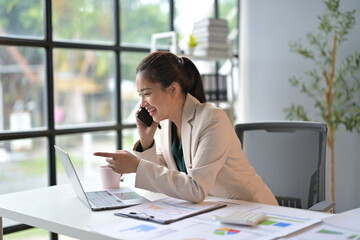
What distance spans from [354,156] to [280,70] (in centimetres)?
97

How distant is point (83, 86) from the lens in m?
3.59

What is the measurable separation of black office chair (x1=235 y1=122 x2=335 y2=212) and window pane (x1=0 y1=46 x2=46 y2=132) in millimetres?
→ 1470

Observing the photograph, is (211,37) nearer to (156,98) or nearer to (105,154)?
(156,98)

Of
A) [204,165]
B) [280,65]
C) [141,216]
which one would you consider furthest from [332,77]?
[141,216]

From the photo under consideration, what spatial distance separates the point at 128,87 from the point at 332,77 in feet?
5.21

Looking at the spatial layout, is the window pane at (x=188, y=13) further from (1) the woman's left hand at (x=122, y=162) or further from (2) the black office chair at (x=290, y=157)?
(1) the woman's left hand at (x=122, y=162)

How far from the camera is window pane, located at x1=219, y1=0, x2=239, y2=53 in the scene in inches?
182

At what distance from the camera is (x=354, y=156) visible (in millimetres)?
3857

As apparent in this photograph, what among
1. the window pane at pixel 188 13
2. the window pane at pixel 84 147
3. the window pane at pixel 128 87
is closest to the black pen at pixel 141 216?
the window pane at pixel 84 147

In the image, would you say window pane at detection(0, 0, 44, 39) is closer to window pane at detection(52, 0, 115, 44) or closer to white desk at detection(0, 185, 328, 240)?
window pane at detection(52, 0, 115, 44)

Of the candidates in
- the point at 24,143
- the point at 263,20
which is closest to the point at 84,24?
the point at 24,143

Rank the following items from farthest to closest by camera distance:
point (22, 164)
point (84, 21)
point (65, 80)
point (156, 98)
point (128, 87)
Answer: point (128, 87), point (84, 21), point (65, 80), point (22, 164), point (156, 98)

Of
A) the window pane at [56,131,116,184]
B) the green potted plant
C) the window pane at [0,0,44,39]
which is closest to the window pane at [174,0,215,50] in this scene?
the green potted plant

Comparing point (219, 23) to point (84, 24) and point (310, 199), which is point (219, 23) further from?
point (310, 199)
